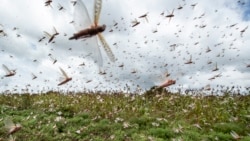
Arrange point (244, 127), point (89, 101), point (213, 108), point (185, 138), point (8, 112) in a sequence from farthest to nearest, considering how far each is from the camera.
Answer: point (89, 101) → point (8, 112) → point (213, 108) → point (244, 127) → point (185, 138)

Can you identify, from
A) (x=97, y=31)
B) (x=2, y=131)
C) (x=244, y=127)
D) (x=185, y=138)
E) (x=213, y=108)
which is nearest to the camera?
(x=97, y=31)

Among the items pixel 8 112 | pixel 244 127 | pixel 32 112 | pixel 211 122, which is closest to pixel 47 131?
pixel 32 112

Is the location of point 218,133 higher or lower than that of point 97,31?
lower

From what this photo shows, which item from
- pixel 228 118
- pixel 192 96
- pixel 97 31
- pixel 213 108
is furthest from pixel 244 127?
pixel 97 31

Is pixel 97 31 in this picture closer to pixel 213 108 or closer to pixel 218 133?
pixel 218 133

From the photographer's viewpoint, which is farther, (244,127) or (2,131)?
(2,131)

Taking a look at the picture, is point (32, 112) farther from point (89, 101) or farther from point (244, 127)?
point (244, 127)
